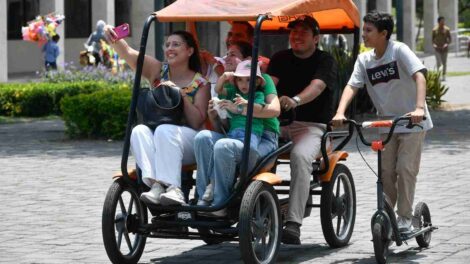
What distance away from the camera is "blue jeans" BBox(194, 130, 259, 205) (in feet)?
27.9

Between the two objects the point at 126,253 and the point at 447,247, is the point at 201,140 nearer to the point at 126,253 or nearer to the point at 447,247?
the point at 126,253

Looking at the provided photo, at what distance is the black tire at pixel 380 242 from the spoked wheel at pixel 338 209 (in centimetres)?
73

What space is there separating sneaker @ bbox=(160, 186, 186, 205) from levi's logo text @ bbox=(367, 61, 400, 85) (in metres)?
1.62

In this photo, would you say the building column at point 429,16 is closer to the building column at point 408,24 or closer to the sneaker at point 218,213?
the building column at point 408,24

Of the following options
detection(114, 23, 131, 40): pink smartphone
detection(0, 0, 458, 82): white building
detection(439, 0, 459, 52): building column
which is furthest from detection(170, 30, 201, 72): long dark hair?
detection(439, 0, 459, 52): building column

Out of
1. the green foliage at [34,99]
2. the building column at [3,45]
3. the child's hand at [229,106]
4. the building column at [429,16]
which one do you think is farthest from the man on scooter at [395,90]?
the building column at [429,16]

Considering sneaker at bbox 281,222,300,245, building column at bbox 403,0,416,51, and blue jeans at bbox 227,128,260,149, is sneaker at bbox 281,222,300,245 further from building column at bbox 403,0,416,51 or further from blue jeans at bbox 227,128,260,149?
building column at bbox 403,0,416,51

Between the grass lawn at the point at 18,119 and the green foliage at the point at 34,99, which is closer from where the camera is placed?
the grass lawn at the point at 18,119

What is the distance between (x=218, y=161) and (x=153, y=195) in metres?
0.49

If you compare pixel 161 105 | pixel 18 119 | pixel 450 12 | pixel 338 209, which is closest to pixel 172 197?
pixel 161 105

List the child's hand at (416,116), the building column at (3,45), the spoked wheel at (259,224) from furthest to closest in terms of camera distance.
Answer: the building column at (3,45) < the child's hand at (416,116) < the spoked wheel at (259,224)

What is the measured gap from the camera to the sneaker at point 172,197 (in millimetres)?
8547

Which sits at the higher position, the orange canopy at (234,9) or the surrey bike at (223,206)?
the orange canopy at (234,9)

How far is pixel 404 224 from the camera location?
9.26 m
